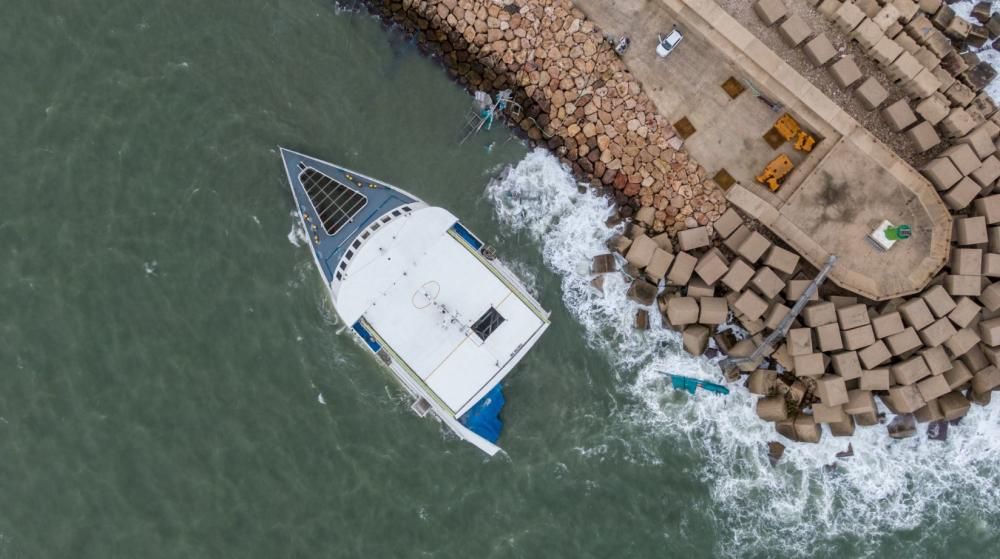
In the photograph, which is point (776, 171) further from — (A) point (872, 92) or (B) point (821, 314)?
(B) point (821, 314)

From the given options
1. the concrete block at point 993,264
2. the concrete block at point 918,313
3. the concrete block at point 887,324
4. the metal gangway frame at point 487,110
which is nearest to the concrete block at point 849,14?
the concrete block at point 993,264

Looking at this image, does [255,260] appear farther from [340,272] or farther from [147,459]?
[147,459]

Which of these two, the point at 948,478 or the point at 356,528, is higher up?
the point at 948,478

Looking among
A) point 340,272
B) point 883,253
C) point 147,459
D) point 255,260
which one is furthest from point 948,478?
point 147,459

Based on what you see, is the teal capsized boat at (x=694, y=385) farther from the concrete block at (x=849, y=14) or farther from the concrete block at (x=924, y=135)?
the concrete block at (x=849, y=14)

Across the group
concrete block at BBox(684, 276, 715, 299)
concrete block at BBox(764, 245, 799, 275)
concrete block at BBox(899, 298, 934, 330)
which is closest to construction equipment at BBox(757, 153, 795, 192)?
concrete block at BBox(764, 245, 799, 275)

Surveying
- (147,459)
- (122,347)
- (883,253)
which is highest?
(883,253)
